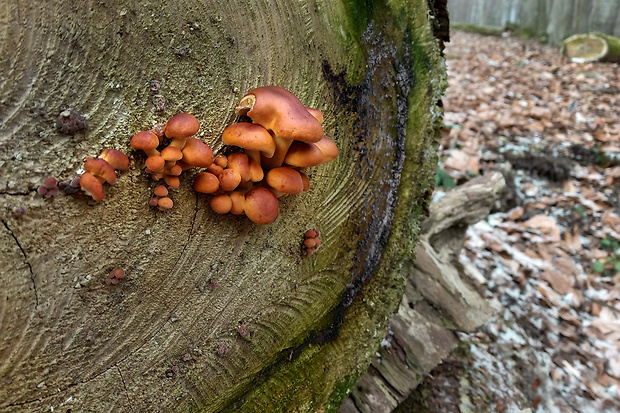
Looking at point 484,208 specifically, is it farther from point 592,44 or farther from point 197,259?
point 592,44

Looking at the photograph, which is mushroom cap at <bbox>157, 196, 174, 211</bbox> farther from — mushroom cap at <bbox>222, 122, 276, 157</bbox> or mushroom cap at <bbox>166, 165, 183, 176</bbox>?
mushroom cap at <bbox>222, 122, 276, 157</bbox>

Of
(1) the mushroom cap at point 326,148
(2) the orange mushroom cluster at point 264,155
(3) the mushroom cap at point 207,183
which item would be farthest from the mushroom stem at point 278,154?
(3) the mushroom cap at point 207,183

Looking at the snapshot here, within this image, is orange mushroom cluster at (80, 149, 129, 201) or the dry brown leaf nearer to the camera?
orange mushroom cluster at (80, 149, 129, 201)

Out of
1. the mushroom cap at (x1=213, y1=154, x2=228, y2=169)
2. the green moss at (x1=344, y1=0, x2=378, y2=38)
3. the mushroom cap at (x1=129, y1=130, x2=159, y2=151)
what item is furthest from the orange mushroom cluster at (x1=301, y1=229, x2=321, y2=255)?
the green moss at (x1=344, y1=0, x2=378, y2=38)

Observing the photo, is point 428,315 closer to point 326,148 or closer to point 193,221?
point 326,148

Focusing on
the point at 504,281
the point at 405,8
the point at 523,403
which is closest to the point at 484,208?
the point at 504,281

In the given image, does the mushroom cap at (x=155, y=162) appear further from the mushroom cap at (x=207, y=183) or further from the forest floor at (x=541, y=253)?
the forest floor at (x=541, y=253)
